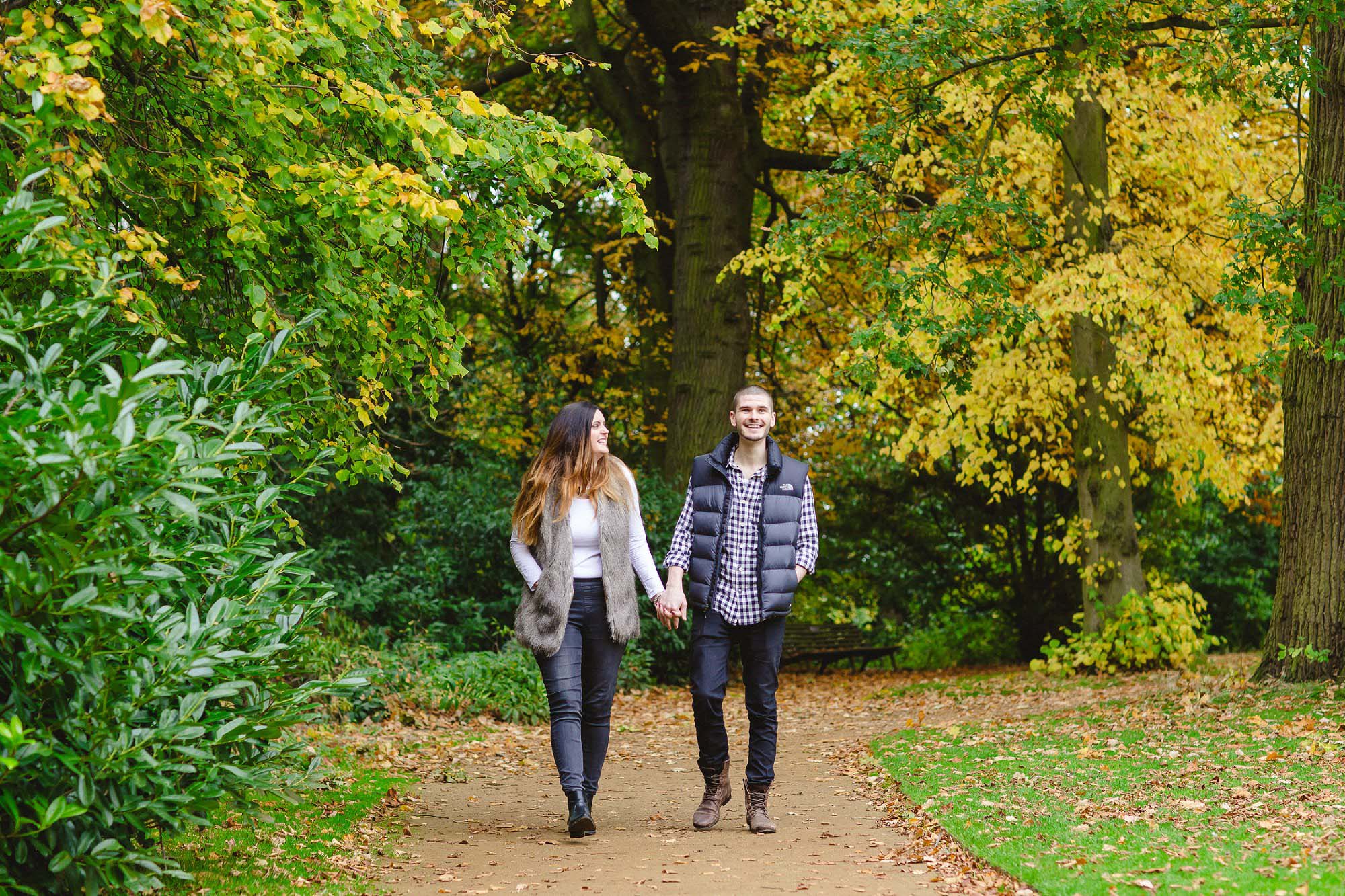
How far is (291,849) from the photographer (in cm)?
555

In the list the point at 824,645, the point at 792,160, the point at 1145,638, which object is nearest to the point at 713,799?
the point at 1145,638

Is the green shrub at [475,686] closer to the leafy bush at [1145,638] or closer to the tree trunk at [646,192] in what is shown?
the tree trunk at [646,192]

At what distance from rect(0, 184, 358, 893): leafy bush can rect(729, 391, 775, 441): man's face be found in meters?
2.23

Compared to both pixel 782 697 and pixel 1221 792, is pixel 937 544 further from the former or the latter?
pixel 1221 792

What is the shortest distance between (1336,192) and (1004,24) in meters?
2.79

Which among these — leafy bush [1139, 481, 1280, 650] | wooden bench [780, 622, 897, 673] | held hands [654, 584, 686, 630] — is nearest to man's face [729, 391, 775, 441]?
held hands [654, 584, 686, 630]

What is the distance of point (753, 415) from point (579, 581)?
116cm

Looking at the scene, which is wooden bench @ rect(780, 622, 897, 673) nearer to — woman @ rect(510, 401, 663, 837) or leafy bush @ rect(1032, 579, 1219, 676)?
leafy bush @ rect(1032, 579, 1219, 676)

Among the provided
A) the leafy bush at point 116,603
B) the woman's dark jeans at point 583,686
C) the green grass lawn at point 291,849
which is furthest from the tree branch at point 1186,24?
the green grass lawn at point 291,849

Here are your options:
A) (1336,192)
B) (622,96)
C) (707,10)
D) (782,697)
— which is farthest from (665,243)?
(1336,192)

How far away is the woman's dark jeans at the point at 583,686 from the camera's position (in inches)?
225

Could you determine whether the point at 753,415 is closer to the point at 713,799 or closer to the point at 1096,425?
the point at 713,799

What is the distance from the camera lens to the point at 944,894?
15.6 feet

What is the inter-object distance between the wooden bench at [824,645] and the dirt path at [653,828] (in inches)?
243
